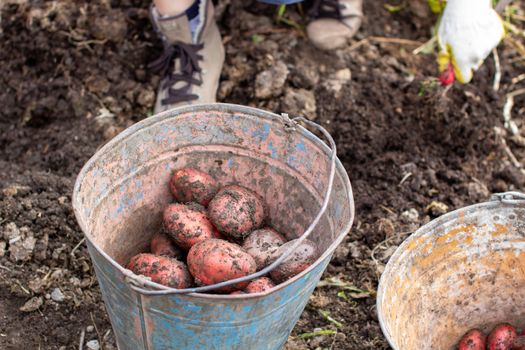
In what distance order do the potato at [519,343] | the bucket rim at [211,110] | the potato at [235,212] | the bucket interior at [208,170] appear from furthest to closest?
the potato at [519,343], the potato at [235,212], the bucket interior at [208,170], the bucket rim at [211,110]

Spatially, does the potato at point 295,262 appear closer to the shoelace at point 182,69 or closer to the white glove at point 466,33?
the white glove at point 466,33

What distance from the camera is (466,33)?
7.89ft

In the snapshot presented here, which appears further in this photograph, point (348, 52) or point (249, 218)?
point (348, 52)

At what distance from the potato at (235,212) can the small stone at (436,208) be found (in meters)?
0.88

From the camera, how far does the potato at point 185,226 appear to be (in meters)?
2.06

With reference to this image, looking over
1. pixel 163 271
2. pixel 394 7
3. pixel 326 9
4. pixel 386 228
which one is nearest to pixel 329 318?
pixel 386 228

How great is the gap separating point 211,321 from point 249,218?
55 cm

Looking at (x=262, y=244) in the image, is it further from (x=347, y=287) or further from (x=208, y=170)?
(x=347, y=287)

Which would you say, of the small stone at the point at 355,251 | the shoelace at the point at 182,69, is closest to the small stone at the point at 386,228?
the small stone at the point at 355,251

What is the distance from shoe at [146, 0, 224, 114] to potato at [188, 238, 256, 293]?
1185mm

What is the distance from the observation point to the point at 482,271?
2303 mm

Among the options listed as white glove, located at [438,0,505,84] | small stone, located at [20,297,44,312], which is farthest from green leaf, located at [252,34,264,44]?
small stone, located at [20,297,44,312]

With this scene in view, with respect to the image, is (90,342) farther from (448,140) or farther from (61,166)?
(448,140)

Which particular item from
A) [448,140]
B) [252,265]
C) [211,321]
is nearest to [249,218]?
[252,265]
